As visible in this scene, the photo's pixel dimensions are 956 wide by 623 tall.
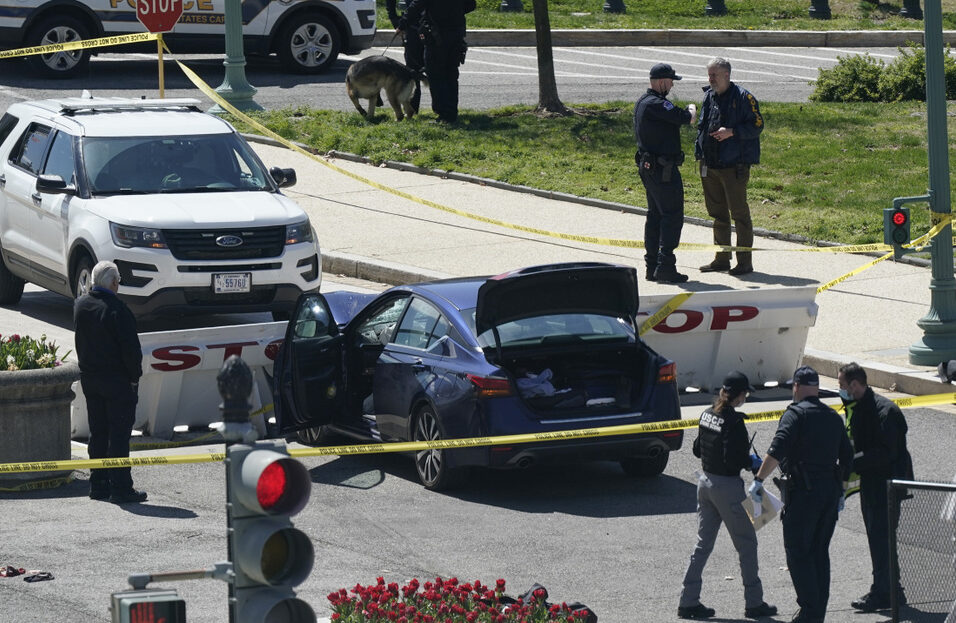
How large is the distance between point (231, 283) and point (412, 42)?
9.60 m

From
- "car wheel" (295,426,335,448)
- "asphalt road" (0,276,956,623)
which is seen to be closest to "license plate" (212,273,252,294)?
"car wheel" (295,426,335,448)

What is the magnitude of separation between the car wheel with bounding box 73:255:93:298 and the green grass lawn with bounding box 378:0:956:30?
17.7 meters

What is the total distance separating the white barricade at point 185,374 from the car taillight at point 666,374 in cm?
327

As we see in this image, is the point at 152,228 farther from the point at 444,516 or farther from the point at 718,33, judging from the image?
the point at 718,33

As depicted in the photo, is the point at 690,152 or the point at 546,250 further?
the point at 690,152

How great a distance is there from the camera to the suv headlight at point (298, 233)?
14.5 meters

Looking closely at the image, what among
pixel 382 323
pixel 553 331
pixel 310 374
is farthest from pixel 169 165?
pixel 553 331

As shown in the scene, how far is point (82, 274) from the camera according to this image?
14508mm

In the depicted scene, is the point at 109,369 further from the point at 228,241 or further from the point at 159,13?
the point at 159,13

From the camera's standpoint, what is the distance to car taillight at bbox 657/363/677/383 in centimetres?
1071

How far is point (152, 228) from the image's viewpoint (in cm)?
1409

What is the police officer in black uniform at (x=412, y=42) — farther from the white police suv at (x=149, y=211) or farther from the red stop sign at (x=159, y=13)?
the white police suv at (x=149, y=211)

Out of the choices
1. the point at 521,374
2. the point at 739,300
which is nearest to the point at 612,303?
the point at 521,374

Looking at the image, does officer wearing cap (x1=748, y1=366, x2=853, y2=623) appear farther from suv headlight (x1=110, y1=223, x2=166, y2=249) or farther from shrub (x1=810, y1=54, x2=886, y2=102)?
shrub (x1=810, y1=54, x2=886, y2=102)
